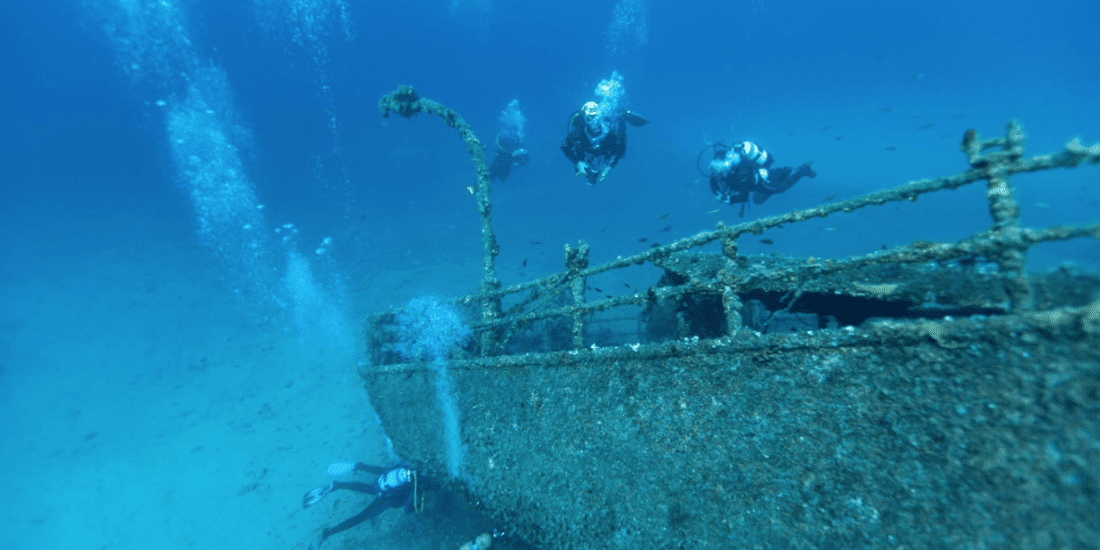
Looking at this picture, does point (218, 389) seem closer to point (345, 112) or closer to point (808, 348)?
point (808, 348)

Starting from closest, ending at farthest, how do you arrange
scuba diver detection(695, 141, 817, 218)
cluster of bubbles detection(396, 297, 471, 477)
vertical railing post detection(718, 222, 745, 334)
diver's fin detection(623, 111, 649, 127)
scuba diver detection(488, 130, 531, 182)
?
1. vertical railing post detection(718, 222, 745, 334)
2. cluster of bubbles detection(396, 297, 471, 477)
3. scuba diver detection(695, 141, 817, 218)
4. diver's fin detection(623, 111, 649, 127)
5. scuba diver detection(488, 130, 531, 182)

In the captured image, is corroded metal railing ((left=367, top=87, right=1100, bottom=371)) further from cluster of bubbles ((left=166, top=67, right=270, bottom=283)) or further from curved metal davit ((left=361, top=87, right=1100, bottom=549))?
cluster of bubbles ((left=166, top=67, right=270, bottom=283))

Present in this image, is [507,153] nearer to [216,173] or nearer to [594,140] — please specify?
[594,140]

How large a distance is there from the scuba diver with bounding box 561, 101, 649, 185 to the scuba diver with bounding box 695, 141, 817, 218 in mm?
1684

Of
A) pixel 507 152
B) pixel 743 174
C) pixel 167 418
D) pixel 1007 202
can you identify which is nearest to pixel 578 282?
pixel 1007 202

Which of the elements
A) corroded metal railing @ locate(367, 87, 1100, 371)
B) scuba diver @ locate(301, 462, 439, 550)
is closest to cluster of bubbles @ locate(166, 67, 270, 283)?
scuba diver @ locate(301, 462, 439, 550)

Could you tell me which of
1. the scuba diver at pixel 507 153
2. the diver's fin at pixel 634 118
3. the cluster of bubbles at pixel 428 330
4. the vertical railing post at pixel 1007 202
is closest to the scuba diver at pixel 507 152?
the scuba diver at pixel 507 153

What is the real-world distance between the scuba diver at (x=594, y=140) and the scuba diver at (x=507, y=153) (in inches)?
189

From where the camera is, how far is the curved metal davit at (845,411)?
1.83 m

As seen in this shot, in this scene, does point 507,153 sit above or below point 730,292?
above

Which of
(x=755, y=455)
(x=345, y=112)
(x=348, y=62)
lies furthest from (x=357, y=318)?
(x=348, y=62)

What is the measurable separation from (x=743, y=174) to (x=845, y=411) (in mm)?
6381

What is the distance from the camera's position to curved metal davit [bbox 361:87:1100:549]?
6.01 ft

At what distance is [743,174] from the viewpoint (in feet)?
25.5
